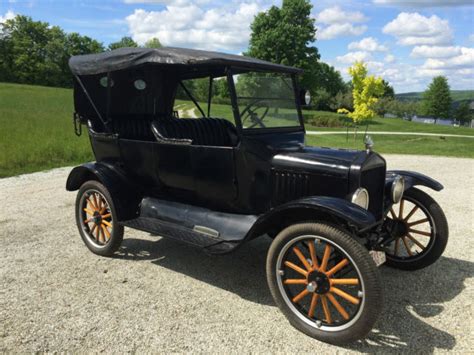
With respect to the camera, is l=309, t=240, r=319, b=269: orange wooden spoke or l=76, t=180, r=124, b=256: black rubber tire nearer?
l=309, t=240, r=319, b=269: orange wooden spoke

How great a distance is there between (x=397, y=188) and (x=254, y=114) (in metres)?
1.57

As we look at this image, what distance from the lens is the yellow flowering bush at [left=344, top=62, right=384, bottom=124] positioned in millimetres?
19672

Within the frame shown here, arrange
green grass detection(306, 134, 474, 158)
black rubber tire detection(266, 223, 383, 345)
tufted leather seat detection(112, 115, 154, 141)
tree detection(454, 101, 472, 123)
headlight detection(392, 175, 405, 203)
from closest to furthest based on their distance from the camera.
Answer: black rubber tire detection(266, 223, 383, 345) → headlight detection(392, 175, 405, 203) → tufted leather seat detection(112, 115, 154, 141) → green grass detection(306, 134, 474, 158) → tree detection(454, 101, 472, 123)

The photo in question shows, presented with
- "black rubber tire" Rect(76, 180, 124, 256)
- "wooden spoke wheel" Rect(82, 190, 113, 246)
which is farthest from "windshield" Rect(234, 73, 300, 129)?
"wooden spoke wheel" Rect(82, 190, 113, 246)

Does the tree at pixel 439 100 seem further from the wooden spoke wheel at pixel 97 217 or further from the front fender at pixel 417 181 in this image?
the wooden spoke wheel at pixel 97 217

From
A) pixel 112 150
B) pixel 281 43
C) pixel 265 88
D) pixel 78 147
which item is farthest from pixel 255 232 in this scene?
pixel 281 43

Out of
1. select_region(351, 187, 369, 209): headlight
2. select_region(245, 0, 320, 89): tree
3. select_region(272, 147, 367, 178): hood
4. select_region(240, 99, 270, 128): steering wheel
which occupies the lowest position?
select_region(351, 187, 369, 209): headlight

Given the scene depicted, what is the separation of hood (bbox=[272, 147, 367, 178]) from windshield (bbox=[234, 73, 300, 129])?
0.53 meters

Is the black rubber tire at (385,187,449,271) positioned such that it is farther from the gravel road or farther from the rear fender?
the rear fender

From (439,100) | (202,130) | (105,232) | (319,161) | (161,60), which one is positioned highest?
(439,100)

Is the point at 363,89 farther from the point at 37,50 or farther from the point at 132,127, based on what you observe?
the point at 37,50

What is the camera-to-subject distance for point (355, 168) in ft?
10.2

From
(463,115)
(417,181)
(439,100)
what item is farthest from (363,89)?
(463,115)

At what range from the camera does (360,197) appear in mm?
3141
